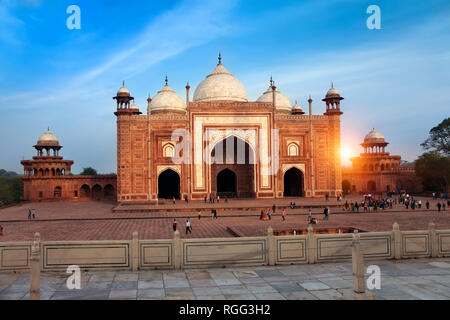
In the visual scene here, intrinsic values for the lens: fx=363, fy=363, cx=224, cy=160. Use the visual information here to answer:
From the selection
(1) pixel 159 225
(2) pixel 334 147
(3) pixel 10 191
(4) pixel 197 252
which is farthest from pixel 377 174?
(3) pixel 10 191

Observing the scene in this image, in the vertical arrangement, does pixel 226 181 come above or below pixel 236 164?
below

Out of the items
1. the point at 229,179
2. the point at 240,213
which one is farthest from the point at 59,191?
the point at 240,213

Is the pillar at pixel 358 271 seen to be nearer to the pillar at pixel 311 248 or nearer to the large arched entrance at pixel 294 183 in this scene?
the pillar at pixel 311 248

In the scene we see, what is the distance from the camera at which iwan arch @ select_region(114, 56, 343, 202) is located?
2873cm

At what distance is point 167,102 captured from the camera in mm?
36094

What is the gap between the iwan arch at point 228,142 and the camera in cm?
2873

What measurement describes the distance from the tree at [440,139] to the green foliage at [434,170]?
3.48ft

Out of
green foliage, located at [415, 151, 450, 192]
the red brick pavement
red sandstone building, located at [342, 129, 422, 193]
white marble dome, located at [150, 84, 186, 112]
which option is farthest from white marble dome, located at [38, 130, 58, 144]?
green foliage, located at [415, 151, 450, 192]

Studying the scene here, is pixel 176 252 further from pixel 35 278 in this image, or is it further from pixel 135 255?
pixel 35 278

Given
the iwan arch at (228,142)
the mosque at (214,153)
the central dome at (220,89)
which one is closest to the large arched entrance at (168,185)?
the mosque at (214,153)

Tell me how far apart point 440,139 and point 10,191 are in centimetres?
5165

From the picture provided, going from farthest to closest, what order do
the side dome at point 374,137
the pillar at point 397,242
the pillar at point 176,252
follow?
1. the side dome at point 374,137
2. the pillar at point 397,242
3. the pillar at point 176,252
